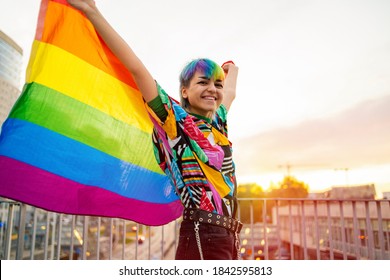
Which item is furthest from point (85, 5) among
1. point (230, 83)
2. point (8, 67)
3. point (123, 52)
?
point (8, 67)

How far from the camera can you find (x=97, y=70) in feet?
5.49

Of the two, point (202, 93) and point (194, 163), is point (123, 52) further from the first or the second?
point (194, 163)

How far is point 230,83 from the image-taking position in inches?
74.4

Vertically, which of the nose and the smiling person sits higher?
the nose

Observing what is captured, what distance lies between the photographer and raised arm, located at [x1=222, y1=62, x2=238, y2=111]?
1.81 metres

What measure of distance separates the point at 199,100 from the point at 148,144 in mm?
615

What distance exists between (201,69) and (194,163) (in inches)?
16.0

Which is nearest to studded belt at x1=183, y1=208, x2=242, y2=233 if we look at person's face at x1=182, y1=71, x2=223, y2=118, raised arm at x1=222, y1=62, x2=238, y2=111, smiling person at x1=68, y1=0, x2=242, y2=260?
smiling person at x1=68, y1=0, x2=242, y2=260

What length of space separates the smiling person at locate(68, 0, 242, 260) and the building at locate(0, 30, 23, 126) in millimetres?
1153

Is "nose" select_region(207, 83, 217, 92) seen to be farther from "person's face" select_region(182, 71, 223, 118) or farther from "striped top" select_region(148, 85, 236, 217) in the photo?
"striped top" select_region(148, 85, 236, 217)
